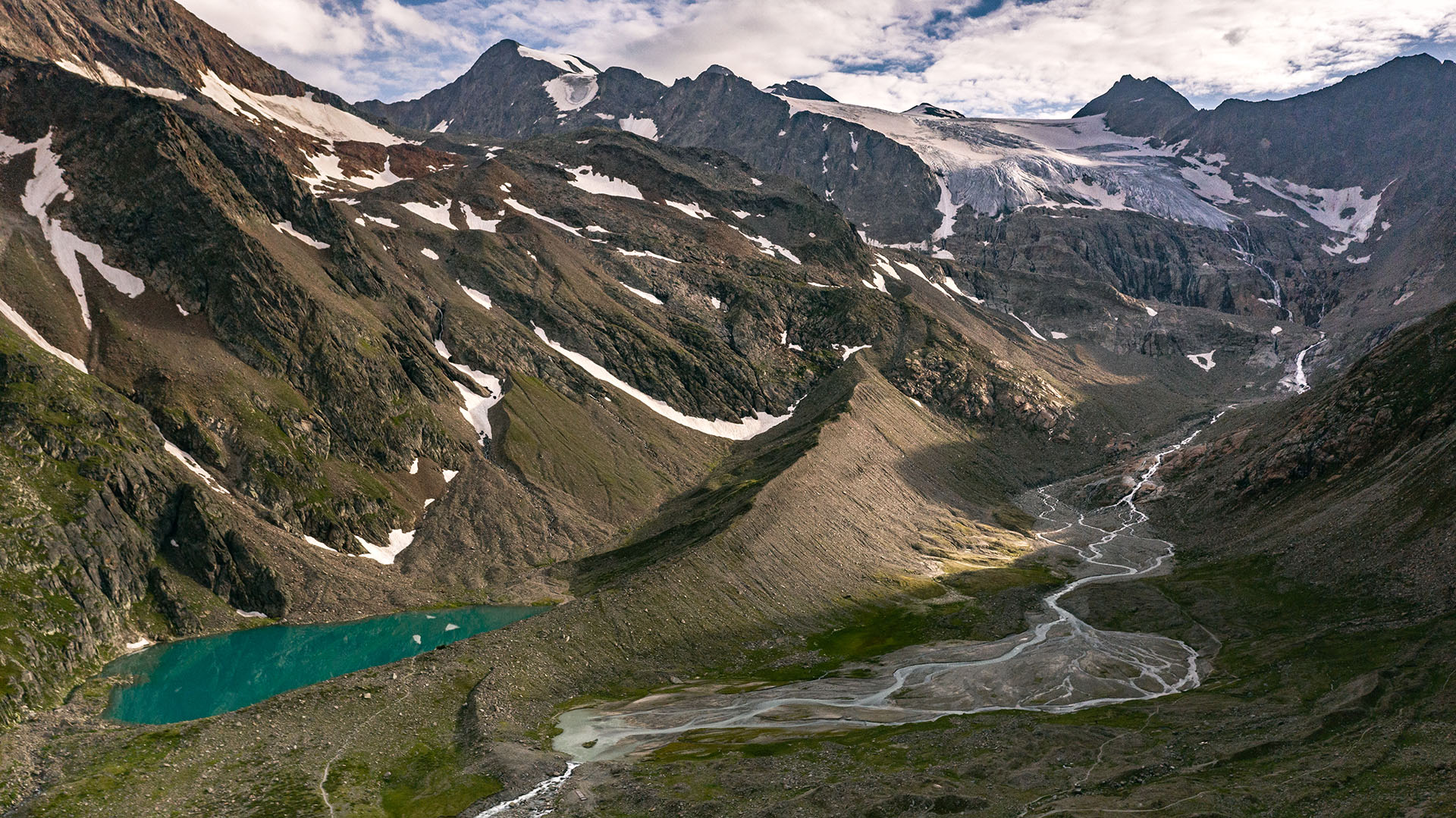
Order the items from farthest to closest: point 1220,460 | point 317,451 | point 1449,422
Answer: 1. point 1220,460
2. point 317,451
3. point 1449,422

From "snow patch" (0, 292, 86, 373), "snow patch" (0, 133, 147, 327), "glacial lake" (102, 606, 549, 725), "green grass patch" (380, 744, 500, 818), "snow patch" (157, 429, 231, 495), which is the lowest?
"green grass patch" (380, 744, 500, 818)

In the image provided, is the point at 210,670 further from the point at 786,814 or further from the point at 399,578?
the point at 786,814

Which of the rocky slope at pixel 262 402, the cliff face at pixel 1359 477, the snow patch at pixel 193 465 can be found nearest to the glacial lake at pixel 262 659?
the rocky slope at pixel 262 402

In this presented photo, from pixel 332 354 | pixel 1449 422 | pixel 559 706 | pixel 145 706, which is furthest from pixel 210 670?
pixel 1449 422

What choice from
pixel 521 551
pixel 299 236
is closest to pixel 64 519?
pixel 521 551

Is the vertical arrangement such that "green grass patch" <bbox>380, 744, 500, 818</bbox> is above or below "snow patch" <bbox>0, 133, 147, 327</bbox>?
below

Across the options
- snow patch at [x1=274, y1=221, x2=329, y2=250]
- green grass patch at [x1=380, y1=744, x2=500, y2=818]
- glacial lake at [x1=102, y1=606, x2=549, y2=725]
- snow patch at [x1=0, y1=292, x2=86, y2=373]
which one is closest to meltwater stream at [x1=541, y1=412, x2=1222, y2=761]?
green grass patch at [x1=380, y1=744, x2=500, y2=818]

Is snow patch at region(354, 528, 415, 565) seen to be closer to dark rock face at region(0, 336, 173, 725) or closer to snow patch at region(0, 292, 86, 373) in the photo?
dark rock face at region(0, 336, 173, 725)
